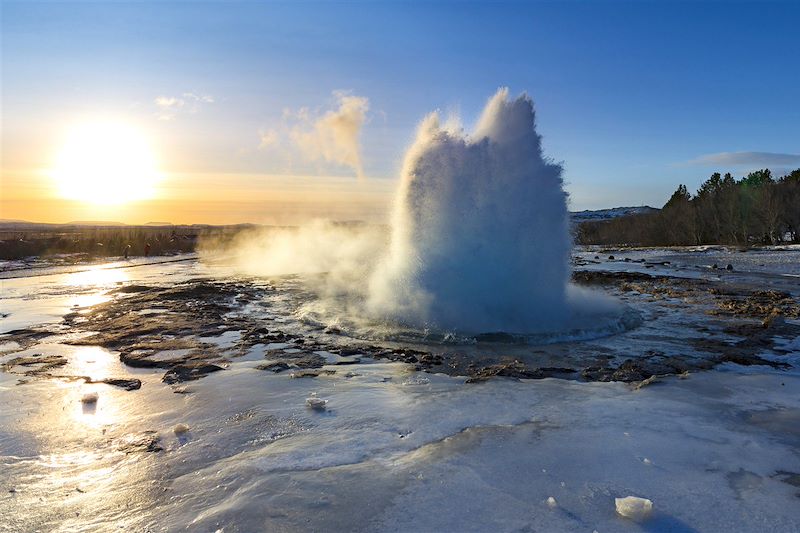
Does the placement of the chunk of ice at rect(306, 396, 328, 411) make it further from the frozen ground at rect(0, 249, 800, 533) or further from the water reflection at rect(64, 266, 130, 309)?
the water reflection at rect(64, 266, 130, 309)

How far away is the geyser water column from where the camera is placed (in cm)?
1188

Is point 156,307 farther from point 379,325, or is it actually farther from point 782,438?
point 782,438

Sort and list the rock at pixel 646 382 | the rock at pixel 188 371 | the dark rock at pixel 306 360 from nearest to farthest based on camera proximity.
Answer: the rock at pixel 646 382 → the rock at pixel 188 371 → the dark rock at pixel 306 360

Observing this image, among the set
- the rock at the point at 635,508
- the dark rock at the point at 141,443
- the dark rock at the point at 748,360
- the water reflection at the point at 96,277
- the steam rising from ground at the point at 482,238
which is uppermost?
the steam rising from ground at the point at 482,238

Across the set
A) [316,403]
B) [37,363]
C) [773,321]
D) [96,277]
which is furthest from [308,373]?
[96,277]

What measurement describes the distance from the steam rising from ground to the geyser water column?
0.03 metres

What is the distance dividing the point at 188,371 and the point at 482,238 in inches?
283

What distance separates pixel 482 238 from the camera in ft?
39.7

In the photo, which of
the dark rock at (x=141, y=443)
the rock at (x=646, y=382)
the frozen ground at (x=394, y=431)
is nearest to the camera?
the frozen ground at (x=394, y=431)

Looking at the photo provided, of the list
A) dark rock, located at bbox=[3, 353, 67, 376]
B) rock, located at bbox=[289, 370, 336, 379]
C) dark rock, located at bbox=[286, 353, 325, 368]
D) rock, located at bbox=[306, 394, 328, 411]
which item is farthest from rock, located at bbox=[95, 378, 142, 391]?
rock, located at bbox=[306, 394, 328, 411]

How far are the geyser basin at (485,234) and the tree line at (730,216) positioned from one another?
45212mm

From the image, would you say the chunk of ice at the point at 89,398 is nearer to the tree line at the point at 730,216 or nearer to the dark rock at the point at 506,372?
the dark rock at the point at 506,372

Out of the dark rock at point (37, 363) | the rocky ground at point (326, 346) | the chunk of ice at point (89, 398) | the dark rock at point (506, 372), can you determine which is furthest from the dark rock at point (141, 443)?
the dark rock at point (506, 372)

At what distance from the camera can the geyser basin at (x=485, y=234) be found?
11859 mm
